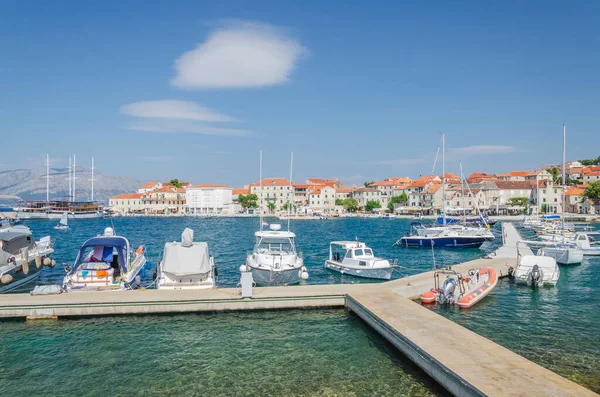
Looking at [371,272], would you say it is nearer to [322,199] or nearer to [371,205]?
[371,205]

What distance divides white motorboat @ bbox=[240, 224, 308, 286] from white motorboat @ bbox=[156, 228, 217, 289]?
88.8 inches

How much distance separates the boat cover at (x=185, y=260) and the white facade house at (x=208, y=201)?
Answer: 545 ft

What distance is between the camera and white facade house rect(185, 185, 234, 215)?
190500mm

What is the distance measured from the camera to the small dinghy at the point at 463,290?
22016 millimetres

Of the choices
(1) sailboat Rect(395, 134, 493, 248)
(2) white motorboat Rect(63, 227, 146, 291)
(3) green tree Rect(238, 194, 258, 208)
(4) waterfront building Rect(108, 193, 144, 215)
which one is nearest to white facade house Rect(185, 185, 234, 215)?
(3) green tree Rect(238, 194, 258, 208)

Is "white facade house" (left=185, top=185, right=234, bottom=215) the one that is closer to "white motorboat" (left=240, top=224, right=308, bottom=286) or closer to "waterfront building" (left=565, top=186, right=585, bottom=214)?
"waterfront building" (left=565, top=186, right=585, bottom=214)

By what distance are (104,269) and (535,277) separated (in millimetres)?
25011

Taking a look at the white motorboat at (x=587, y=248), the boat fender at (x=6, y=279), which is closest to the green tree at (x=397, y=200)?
the white motorboat at (x=587, y=248)

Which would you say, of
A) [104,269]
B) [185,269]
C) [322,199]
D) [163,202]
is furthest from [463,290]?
[163,202]

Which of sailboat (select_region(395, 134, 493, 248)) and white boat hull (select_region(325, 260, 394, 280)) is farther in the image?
sailboat (select_region(395, 134, 493, 248))

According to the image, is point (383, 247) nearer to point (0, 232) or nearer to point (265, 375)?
point (0, 232)

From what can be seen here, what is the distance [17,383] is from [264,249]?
16.8m

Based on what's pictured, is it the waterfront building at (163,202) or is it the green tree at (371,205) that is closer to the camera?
the green tree at (371,205)

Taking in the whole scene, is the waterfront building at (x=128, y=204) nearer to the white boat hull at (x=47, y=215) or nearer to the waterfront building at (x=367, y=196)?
the white boat hull at (x=47, y=215)
